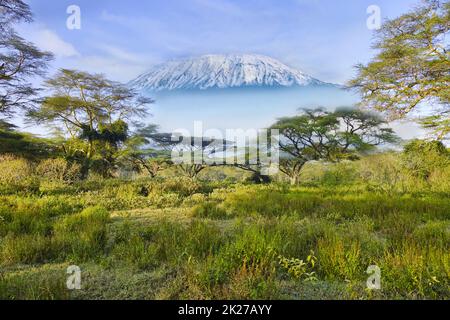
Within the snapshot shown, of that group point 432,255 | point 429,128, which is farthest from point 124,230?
point 429,128

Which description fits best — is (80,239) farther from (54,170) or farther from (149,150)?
(149,150)

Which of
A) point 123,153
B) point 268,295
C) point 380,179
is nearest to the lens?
point 268,295

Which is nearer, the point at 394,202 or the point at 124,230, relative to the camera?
the point at 124,230

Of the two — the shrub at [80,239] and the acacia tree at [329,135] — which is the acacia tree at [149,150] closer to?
the acacia tree at [329,135]

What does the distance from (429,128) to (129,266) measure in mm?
16325

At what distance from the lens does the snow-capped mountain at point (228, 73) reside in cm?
10462

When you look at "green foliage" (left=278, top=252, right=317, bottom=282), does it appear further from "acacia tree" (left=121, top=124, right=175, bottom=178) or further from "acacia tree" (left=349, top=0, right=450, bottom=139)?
"acacia tree" (left=121, top=124, right=175, bottom=178)

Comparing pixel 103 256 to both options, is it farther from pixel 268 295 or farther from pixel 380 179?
pixel 380 179

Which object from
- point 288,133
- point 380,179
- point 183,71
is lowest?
point 380,179

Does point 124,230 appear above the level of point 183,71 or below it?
below

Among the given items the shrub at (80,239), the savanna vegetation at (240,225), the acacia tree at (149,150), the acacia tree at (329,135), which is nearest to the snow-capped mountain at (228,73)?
the acacia tree at (149,150)

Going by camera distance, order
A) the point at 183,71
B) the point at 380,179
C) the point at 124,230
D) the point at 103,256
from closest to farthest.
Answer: the point at 103,256 → the point at 124,230 → the point at 380,179 → the point at 183,71

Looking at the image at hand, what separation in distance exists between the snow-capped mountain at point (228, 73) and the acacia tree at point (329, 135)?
7209cm

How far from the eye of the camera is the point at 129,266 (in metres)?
3.62
